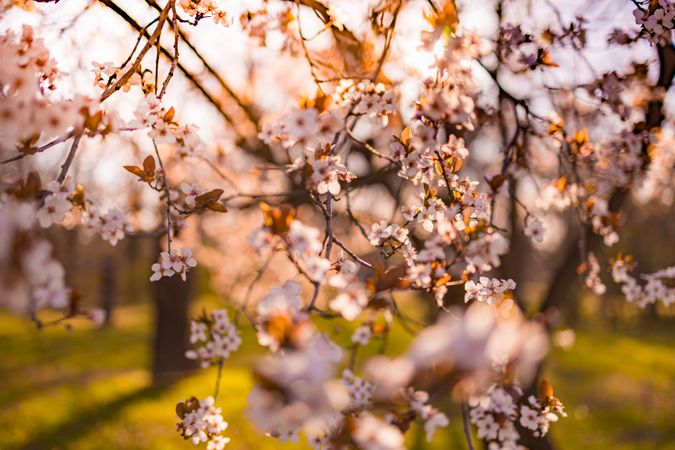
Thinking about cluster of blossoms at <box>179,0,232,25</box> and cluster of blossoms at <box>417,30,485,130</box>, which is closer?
cluster of blossoms at <box>417,30,485,130</box>

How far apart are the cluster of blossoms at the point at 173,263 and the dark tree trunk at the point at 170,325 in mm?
6842

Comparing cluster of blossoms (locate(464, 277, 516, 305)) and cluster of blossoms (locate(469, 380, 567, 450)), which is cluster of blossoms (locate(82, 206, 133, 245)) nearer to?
cluster of blossoms (locate(464, 277, 516, 305))

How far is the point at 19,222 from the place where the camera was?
1073mm

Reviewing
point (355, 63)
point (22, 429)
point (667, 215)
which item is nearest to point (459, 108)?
point (355, 63)

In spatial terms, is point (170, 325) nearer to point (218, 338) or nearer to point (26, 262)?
point (218, 338)

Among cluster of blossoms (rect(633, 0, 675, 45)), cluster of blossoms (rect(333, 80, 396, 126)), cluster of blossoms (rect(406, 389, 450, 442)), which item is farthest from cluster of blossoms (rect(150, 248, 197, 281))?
cluster of blossoms (rect(633, 0, 675, 45))

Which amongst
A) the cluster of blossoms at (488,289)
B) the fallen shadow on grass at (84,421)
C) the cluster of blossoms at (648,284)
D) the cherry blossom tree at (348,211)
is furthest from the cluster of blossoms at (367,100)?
the fallen shadow on grass at (84,421)

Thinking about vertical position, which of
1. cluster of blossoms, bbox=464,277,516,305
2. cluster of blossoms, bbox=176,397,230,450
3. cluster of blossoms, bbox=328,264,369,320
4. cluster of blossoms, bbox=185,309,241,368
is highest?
cluster of blossoms, bbox=328,264,369,320

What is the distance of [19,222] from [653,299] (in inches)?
129

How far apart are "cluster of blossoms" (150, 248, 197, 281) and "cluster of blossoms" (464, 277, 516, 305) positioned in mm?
1150

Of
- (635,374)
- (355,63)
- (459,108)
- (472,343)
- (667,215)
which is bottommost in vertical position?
(635,374)

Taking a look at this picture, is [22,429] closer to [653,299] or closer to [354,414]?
[354,414]

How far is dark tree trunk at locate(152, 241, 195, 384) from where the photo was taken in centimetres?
866

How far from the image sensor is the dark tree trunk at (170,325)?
8656 mm
